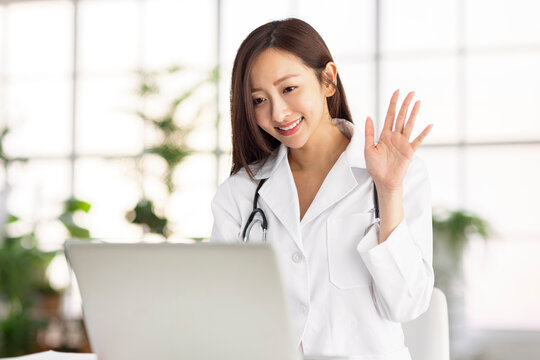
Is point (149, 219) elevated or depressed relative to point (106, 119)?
depressed

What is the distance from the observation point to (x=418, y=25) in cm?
564

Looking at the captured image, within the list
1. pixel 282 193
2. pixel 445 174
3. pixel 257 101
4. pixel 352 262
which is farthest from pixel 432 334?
pixel 445 174

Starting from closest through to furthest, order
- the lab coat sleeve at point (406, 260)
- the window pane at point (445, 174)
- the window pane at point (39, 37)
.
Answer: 1. the lab coat sleeve at point (406, 260)
2. the window pane at point (445, 174)
3. the window pane at point (39, 37)

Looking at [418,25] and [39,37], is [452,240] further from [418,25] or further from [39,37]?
[39,37]

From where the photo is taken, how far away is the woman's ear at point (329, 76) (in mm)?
1709

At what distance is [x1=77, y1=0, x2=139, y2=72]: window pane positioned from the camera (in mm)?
6469

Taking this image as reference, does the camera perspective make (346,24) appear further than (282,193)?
Yes

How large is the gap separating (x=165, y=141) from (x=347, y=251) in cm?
416

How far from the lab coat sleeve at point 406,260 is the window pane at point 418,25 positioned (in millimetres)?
4308

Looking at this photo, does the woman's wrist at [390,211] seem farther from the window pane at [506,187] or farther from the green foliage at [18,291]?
the green foliage at [18,291]

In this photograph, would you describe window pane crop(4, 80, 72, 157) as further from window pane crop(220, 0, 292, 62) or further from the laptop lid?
the laptop lid

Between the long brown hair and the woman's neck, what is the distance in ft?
0.35

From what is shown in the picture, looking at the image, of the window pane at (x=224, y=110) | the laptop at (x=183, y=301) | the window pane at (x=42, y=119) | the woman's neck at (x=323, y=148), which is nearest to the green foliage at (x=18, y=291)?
the window pane at (x=42, y=119)

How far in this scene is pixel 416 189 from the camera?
154 centimetres
